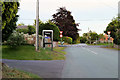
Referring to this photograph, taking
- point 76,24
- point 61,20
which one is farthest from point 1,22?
point 76,24

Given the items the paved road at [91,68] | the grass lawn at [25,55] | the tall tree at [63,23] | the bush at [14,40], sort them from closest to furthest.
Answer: the paved road at [91,68] < the grass lawn at [25,55] < the bush at [14,40] < the tall tree at [63,23]

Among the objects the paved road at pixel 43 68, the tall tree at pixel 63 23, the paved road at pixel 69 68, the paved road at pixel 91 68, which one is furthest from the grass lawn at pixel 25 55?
the tall tree at pixel 63 23

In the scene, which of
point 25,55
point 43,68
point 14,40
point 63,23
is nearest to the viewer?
point 43,68

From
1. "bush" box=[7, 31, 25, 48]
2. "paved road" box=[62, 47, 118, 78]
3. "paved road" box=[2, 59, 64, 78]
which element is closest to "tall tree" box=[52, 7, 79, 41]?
"bush" box=[7, 31, 25, 48]

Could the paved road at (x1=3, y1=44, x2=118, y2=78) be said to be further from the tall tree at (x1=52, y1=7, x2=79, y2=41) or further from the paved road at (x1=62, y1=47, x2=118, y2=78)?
→ the tall tree at (x1=52, y1=7, x2=79, y2=41)

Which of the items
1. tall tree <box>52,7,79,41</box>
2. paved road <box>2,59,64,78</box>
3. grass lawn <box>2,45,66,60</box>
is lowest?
paved road <box>2,59,64,78</box>

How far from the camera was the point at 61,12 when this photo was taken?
222 feet

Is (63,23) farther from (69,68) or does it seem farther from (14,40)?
(69,68)

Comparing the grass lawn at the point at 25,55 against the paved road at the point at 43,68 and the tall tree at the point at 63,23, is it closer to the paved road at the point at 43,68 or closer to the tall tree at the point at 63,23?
the paved road at the point at 43,68

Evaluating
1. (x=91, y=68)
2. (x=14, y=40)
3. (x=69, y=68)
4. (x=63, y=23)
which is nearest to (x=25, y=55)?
(x=14, y=40)

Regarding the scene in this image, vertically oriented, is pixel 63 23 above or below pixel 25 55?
above

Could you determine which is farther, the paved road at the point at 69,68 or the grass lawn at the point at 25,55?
the grass lawn at the point at 25,55

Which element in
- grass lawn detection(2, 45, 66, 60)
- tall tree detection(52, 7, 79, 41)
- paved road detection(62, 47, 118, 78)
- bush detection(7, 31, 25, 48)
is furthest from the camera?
tall tree detection(52, 7, 79, 41)

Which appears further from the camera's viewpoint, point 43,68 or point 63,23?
point 63,23
